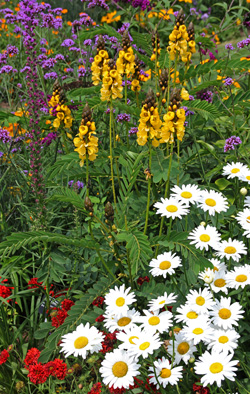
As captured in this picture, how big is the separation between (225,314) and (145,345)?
0.38 metres

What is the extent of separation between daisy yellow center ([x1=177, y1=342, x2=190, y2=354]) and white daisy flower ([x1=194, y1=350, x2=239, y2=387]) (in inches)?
5.5

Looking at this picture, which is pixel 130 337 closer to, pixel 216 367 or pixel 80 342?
pixel 80 342

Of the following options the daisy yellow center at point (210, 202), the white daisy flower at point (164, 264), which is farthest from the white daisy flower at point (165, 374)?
the daisy yellow center at point (210, 202)

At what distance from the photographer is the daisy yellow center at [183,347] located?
1.76 m

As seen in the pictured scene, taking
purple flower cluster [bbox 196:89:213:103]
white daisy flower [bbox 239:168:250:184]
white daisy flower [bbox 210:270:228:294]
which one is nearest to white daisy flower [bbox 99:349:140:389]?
white daisy flower [bbox 210:270:228:294]

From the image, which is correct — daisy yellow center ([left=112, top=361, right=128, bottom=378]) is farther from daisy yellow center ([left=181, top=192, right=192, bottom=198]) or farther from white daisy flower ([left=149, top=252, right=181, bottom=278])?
daisy yellow center ([left=181, top=192, right=192, bottom=198])

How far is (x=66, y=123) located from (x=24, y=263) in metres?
0.95

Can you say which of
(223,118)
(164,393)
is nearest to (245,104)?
(223,118)

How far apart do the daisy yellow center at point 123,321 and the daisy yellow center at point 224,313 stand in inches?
14.6

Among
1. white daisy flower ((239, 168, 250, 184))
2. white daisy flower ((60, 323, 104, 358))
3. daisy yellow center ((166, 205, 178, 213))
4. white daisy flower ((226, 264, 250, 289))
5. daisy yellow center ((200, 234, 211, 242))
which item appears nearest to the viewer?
white daisy flower ((60, 323, 104, 358))

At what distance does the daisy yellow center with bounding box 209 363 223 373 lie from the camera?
1.56m

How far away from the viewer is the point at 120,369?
1.66 metres

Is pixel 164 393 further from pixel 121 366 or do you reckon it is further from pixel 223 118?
pixel 223 118

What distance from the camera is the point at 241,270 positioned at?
1925 mm
